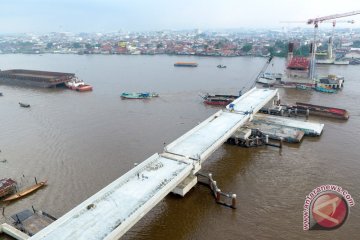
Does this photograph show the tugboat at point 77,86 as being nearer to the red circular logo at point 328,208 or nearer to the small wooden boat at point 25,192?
the small wooden boat at point 25,192

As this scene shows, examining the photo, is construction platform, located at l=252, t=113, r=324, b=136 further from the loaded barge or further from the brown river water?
the loaded barge

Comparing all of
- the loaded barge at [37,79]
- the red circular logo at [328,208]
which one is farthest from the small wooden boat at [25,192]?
the loaded barge at [37,79]

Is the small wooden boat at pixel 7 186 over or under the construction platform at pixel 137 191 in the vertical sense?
under

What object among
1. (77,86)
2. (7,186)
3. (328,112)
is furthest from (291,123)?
(77,86)

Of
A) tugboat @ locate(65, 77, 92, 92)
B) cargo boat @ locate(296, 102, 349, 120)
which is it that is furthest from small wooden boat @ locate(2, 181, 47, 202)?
tugboat @ locate(65, 77, 92, 92)

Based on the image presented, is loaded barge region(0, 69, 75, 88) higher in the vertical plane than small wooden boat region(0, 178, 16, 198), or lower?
higher

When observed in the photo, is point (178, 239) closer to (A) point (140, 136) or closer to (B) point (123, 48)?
(A) point (140, 136)
